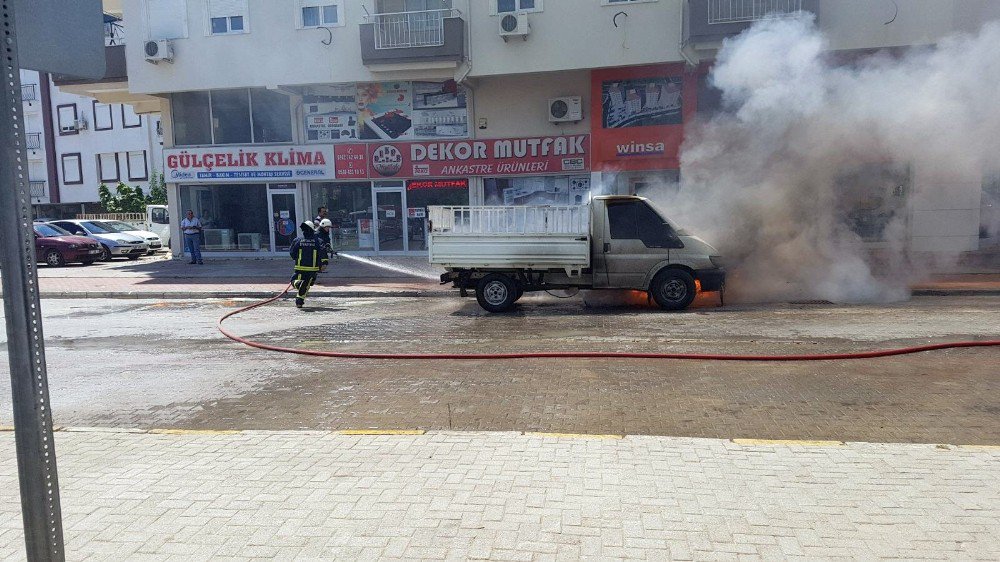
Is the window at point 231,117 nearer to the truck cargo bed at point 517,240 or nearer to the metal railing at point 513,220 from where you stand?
the metal railing at point 513,220

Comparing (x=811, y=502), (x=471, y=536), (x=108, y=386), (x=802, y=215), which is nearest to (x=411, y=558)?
(x=471, y=536)

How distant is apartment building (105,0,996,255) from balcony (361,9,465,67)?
0.05m

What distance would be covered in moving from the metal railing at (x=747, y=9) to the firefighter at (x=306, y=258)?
10.7 m

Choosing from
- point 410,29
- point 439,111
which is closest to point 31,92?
point 439,111

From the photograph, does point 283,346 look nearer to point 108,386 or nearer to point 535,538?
point 108,386

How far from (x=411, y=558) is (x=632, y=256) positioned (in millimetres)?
8852

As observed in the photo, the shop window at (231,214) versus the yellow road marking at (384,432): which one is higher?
the shop window at (231,214)

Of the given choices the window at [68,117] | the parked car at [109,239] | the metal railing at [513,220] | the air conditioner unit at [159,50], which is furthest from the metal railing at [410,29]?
the window at [68,117]

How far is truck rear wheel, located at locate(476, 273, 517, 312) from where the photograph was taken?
39.1 ft

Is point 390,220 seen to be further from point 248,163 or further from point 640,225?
point 640,225

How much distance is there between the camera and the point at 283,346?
9375 mm

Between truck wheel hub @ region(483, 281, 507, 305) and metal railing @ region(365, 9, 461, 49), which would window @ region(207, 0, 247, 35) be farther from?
truck wheel hub @ region(483, 281, 507, 305)

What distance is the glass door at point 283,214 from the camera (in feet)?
71.4

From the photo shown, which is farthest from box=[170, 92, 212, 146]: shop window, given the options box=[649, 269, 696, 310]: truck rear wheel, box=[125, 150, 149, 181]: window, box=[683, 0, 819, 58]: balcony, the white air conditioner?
box=[125, 150, 149, 181]: window
